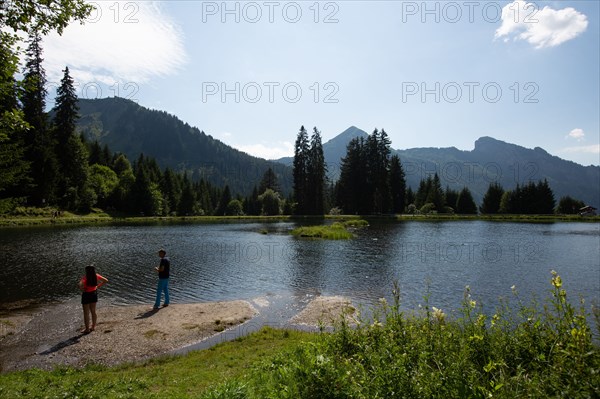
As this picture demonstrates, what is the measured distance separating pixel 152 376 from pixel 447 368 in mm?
8666

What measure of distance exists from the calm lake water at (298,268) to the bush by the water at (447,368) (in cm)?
751

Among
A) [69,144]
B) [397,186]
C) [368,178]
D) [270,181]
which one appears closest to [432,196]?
[397,186]

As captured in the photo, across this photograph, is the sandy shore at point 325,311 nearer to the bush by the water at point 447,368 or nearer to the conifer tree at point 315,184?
the bush by the water at point 447,368

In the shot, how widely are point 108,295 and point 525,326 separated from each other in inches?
917

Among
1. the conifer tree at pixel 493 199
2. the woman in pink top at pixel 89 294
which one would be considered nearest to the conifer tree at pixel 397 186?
the conifer tree at pixel 493 199

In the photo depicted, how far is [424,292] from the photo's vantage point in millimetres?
23328

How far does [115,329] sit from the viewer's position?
1625cm

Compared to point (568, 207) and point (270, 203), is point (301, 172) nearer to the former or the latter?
point (270, 203)

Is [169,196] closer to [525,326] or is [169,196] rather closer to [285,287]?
[285,287]

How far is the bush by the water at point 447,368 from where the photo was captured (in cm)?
523

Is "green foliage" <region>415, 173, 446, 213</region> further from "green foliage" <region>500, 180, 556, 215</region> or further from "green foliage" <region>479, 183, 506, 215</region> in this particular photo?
"green foliage" <region>500, 180, 556, 215</region>

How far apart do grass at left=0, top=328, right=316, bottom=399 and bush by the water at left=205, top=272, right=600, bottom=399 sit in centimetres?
186

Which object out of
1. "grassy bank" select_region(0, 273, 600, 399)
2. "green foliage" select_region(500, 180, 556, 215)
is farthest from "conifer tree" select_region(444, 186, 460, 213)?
"grassy bank" select_region(0, 273, 600, 399)

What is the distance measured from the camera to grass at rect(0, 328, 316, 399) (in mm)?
8922
